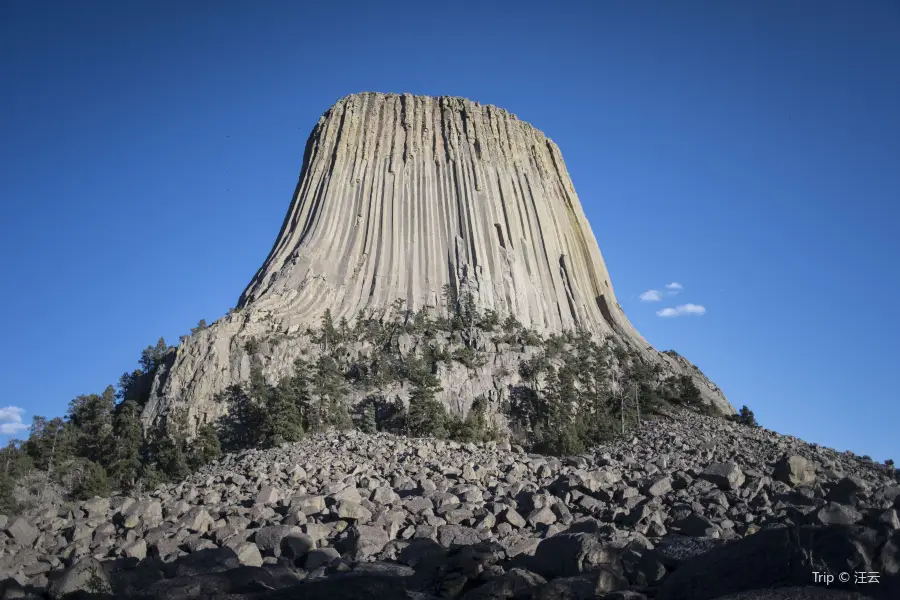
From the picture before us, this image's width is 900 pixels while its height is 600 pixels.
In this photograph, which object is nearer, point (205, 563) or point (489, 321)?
point (205, 563)

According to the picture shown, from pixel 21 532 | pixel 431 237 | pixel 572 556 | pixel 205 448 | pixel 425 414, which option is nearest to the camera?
pixel 572 556

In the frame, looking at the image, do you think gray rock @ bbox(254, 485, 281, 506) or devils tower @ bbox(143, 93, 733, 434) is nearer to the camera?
gray rock @ bbox(254, 485, 281, 506)

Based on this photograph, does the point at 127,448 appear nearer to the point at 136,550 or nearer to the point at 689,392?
the point at 136,550

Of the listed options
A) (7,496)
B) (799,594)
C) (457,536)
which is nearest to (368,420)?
Answer: (7,496)

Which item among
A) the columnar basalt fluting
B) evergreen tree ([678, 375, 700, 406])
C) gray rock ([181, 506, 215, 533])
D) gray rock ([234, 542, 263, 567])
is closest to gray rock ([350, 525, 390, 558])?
gray rock ([234, 542, 263, 567])

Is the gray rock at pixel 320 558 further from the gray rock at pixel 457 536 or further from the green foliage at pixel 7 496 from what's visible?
the green foliage at pixel 7 496

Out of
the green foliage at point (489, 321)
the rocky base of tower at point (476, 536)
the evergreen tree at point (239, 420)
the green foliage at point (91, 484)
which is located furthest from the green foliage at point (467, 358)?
the green foliage at point (91, 484)

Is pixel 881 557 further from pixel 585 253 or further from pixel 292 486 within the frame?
pixel 585 253

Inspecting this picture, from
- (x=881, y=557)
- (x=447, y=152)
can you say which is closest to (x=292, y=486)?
(x=881, y=557)

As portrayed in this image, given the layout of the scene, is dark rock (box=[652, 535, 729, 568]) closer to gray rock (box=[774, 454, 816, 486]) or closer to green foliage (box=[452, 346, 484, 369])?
gray rock (box=[774, 454, 816, 486])
